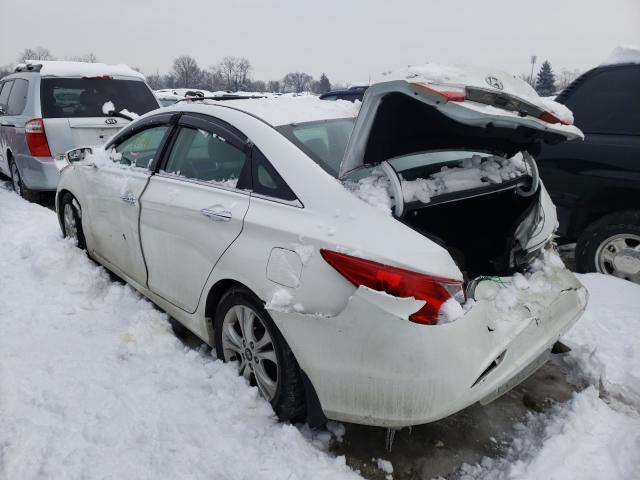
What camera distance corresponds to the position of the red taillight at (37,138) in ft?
19.8

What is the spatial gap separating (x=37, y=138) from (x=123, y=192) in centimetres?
356

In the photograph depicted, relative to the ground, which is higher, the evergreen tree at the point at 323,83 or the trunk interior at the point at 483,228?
the trunk interior at the point at 483,228

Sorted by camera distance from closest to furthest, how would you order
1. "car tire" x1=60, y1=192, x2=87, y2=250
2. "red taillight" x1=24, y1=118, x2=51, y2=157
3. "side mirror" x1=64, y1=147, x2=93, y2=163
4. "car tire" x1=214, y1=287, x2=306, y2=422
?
"car tire" x1=214, y1=287, x2=306, y2=422 → "side mirror" x1=64, y1=147, x2=93, y2=163 → "car tire" x1=60, y1=192, x2=87, y2=250 → "red taillight" x1=24, y1=118, x2=51, y2=157

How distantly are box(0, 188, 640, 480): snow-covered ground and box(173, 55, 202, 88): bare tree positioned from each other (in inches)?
3855

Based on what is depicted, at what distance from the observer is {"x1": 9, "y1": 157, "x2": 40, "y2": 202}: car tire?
6.94m

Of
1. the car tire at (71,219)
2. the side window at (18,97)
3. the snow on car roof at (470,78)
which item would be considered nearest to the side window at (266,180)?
the snow on car roof at (470,78)

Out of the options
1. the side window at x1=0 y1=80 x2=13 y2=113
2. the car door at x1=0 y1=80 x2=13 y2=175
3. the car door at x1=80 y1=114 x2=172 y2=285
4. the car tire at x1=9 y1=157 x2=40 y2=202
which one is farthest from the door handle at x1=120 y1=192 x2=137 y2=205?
the side window at x1=0 y1=80 x2=13 y2=113

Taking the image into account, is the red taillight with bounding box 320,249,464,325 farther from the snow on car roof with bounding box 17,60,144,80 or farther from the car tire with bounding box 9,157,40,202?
the car tire with bounding box 9,157,40,202

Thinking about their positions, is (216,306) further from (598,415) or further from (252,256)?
(598,415)

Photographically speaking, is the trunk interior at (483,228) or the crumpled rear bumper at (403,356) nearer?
the crumpled rear bumper at (403,356)

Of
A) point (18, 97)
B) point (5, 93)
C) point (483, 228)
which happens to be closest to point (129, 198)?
point (483, 228)

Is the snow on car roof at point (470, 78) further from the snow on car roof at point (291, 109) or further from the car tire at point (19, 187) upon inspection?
the car tire at point (19, 187)

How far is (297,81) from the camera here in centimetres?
9950

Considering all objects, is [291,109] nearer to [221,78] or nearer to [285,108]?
[285,108]
